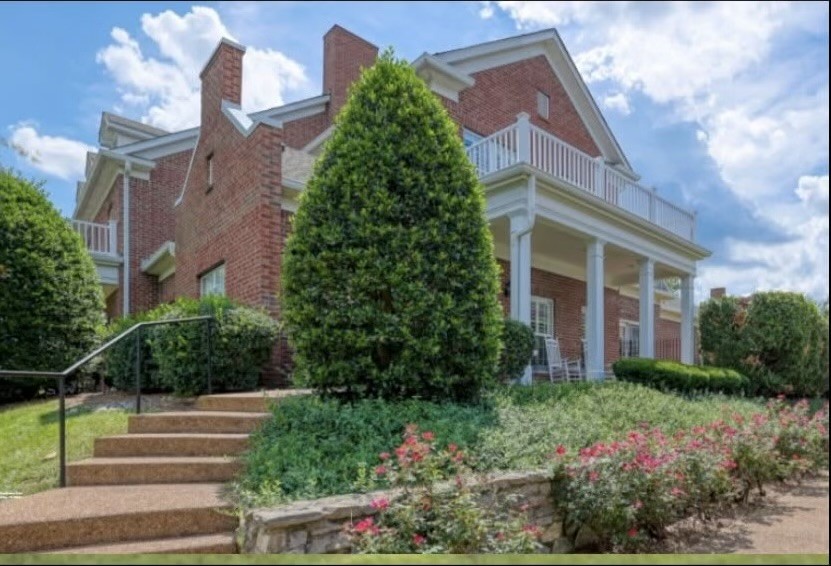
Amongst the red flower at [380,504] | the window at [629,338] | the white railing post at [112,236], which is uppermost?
the white railing post at [112,236]

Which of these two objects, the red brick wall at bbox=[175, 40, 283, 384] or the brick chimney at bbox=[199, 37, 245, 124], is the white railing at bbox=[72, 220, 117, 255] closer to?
the red brick wall at bbox=[175, 40, 283, 384]

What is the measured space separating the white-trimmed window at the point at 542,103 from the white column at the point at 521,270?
21.8 ft

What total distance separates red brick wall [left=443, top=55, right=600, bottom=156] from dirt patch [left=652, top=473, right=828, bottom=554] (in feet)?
31.2

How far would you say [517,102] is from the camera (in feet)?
48.0

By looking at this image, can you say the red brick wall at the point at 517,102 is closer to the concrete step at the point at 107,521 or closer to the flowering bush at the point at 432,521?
the flowering bush at the point at 432,521

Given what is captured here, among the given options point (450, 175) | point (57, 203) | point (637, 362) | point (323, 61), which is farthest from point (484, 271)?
point (323, 61)

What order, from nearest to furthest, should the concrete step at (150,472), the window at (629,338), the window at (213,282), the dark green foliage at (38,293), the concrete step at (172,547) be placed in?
the concrete step at (172,547), the concrete step at (150,472), the dark green foliage at (38,293), the window at (213,282), the window at (629,338)

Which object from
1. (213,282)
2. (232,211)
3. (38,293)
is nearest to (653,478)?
(232,211)

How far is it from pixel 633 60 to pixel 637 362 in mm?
7538

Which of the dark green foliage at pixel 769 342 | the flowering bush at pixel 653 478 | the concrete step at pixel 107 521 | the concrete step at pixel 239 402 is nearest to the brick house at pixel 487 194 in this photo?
the dark green foliage at pixel 769 342

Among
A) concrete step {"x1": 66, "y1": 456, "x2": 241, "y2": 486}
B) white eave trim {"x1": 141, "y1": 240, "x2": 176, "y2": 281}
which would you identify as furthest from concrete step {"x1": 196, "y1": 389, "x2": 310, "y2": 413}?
white eave trim {"x1": 141, "y1": 240, "x2": 176, "y2": 281}

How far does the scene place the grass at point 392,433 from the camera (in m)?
4.11

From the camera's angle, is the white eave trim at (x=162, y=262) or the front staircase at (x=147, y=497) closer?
the front staircase at (x=147, y=497)

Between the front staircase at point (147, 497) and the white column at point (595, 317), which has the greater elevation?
the white column at point (595, 317)
